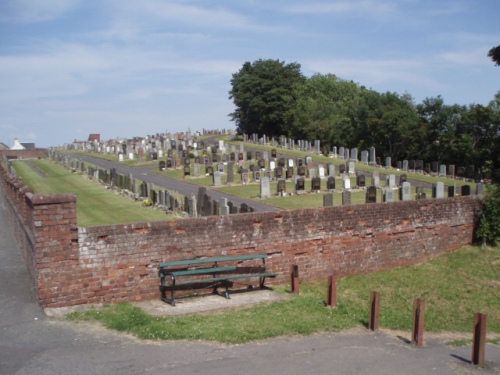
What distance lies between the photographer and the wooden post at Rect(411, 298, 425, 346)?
936cm

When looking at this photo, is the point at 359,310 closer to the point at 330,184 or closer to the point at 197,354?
the point at 197,354

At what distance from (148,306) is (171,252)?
1180 mm

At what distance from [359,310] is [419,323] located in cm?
202

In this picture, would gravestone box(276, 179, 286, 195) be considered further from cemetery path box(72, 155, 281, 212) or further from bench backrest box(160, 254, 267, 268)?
bench backrest box(160, 254, 267, 268)

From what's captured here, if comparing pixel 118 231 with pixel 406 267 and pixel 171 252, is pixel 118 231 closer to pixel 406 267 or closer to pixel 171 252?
pixel 171 252

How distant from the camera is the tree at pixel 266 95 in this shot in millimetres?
73438

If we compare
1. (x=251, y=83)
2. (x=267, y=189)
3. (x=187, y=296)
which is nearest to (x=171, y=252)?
(x=187, y=296)

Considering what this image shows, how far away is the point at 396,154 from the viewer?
50.8m

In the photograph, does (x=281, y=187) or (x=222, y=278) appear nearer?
(x=222, y=278)

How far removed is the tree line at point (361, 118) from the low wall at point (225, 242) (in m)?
12.0

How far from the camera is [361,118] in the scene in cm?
5522

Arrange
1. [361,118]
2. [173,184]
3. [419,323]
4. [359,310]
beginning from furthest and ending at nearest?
[361,118] < [173,184] < [359,310] < [419,323]

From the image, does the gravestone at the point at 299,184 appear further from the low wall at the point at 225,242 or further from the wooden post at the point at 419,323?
the wooden post at the point at 419,323

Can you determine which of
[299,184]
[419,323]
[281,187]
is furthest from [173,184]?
[419,323]
